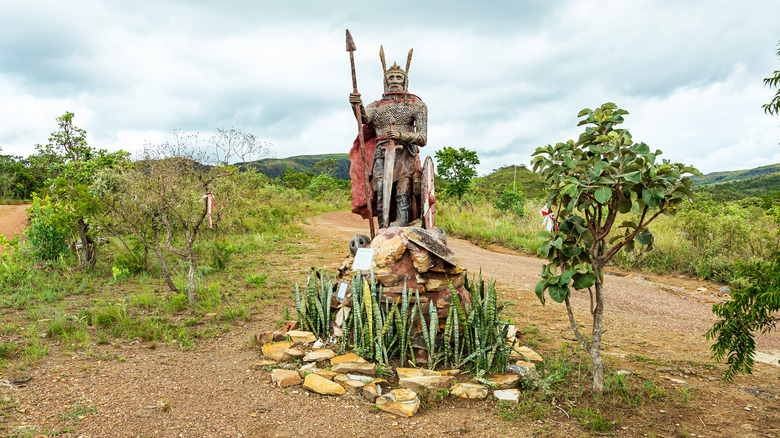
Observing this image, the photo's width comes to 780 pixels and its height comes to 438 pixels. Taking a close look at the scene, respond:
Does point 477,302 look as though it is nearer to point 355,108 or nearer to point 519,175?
point 355,108

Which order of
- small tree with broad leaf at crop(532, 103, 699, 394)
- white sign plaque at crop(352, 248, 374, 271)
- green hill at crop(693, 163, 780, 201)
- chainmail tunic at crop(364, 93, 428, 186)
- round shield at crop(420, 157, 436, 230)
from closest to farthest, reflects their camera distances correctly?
small tree with broad leaf at crop(532, 103, 699, 394) < white sign plaque at crop(352, 248, 374, 271) < round shield at crop(420, 157, 436, 230) < chainmail tunic at crop(364, 93, 428, 186) < green hill at crop(693, 163, 780, 201)

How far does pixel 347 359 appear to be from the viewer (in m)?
3.53

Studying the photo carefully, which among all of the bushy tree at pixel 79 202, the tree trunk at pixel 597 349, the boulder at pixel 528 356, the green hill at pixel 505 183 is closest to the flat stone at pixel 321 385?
the boulder at pixel 528 356

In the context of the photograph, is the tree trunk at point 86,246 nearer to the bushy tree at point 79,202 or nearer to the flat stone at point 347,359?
the bushy tree at point 79,202

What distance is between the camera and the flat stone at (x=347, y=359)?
3.50 meters

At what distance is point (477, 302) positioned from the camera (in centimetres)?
351

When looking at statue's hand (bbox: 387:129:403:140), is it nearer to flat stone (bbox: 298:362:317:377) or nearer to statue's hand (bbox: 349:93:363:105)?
statue's hand (bbox: 349:93:363:105)

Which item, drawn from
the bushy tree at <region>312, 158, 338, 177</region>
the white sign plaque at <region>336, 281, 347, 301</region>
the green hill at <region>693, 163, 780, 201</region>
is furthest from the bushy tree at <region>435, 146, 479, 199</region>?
the bushy tree at <region>312, 158, 338, 177</region>

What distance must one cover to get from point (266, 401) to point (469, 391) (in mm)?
1441

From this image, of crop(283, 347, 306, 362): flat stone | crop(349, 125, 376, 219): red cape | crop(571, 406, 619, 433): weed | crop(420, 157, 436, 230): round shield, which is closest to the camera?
crop(571, 406, 619, 433): weed

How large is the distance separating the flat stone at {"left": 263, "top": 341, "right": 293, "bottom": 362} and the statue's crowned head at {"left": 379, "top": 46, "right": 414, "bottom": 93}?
9.59 ft

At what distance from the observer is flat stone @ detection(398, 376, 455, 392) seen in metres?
3.16

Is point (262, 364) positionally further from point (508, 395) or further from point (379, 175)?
point (379, 175)

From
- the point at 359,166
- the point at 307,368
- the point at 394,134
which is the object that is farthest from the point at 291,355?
the point at 394,134
